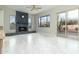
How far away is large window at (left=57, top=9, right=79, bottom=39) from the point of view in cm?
808

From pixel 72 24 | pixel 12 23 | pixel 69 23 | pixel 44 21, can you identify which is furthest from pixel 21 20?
pixel 72 24

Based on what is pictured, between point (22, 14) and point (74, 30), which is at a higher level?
point (22, 14)

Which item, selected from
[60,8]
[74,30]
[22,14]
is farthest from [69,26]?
[22,14]

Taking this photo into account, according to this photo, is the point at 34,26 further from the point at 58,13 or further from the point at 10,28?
the point at 58,13

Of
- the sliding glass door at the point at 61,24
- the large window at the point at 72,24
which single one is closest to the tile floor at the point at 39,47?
the large window at the point at 72,24

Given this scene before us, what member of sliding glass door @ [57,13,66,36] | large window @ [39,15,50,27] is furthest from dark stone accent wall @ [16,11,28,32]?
sliding glass door @ [57,13,66,36]

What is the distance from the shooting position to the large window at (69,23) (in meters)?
8.08

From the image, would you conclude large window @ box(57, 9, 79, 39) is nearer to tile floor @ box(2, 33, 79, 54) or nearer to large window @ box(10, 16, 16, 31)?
tile floor @ box(2, 33, 79, 54)

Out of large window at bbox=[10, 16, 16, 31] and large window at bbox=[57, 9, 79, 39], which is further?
large window at bbox=[10, 16, 16, 31]

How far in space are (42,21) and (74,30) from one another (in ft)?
18.9

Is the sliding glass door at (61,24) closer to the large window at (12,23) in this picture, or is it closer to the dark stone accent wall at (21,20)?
the large window at (12,23)
